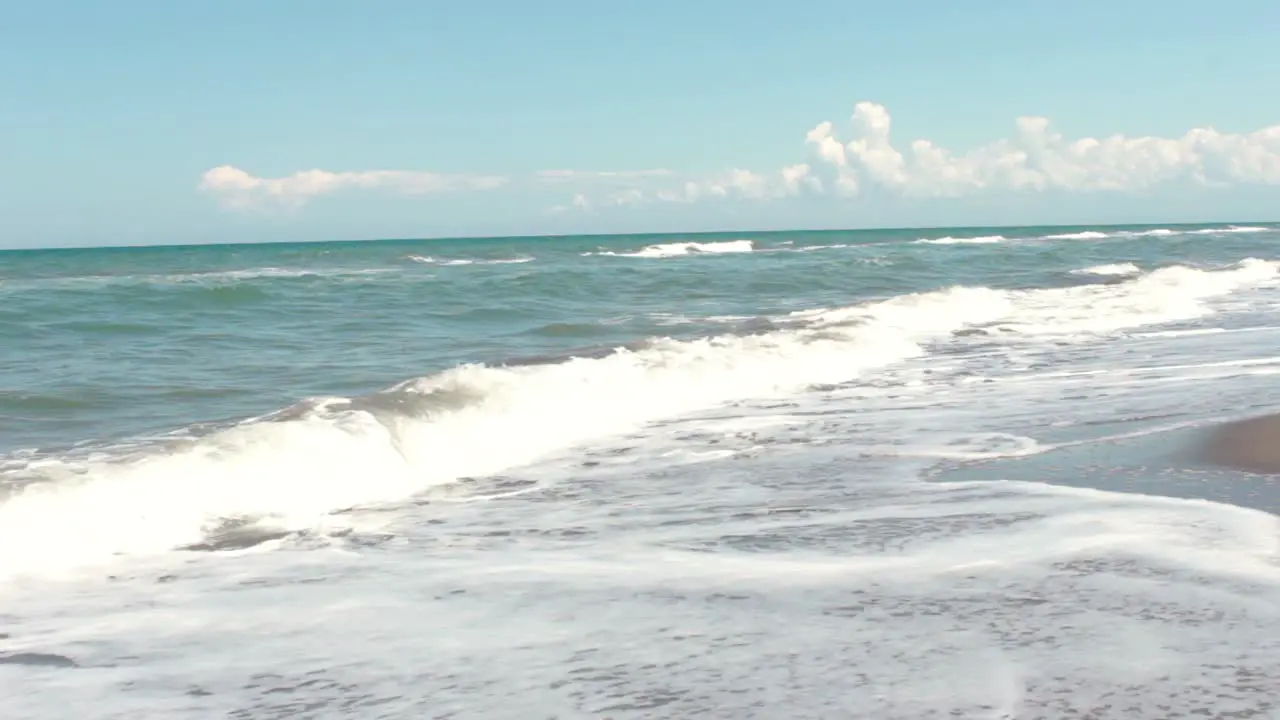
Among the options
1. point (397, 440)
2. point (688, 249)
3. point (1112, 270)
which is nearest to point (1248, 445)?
point (397, 440)

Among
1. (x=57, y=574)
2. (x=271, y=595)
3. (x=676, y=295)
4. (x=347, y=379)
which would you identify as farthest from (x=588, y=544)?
(x=676, y=295)

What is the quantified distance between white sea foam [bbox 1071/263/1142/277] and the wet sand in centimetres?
2482

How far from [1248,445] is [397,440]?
5.43 meters

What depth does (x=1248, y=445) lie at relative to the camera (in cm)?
723

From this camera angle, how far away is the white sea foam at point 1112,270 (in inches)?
1262

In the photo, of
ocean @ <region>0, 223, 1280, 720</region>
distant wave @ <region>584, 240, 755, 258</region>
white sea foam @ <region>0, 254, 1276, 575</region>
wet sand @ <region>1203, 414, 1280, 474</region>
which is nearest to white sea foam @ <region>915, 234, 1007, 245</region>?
distant wave @ <region>584, 240, 755, 258</region>

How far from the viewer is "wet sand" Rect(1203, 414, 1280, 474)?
6.79m

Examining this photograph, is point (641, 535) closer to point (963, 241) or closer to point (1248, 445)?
point (1248, 445)

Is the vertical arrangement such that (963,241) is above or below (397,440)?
above

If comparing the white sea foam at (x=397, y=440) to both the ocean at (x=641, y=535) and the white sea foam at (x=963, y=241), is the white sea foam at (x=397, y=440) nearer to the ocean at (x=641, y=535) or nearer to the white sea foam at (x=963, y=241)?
the ocean at (x=641, y=535)

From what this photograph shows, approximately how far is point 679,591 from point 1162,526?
2.25m

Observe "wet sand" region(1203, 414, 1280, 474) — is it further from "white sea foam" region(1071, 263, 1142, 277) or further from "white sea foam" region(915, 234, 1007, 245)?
"white sea foam" region(915, 234, 1007, 245)

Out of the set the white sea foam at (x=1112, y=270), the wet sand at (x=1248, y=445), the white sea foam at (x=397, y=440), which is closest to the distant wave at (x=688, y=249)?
the white sea foam at (x=1112, y=270)

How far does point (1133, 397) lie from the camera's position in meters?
9.60
